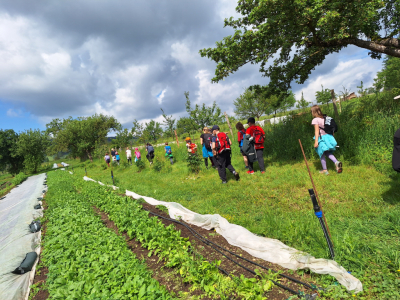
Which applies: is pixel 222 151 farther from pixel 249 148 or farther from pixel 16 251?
pixel 16 251

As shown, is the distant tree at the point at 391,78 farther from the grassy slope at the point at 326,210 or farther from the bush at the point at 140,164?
the bush at the point at 140,164

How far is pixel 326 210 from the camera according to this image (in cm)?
362

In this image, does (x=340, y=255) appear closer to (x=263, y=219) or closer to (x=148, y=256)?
(x=263, y=219)

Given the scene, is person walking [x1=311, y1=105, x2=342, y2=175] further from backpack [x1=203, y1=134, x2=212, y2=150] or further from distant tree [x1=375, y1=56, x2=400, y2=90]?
distant tree [x1=375, y1=56, x2=400, y2=90]

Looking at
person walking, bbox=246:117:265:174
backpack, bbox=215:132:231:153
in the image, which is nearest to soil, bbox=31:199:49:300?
backpack, bbox=215:132:231:153

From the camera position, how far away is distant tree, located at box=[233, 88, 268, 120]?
91.7 ft

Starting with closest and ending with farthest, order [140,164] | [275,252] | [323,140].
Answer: [275,252]
[323,140]
[140,164]

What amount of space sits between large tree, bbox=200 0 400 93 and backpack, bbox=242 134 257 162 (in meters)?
2.77

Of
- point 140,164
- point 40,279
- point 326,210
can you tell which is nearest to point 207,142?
point 326,210

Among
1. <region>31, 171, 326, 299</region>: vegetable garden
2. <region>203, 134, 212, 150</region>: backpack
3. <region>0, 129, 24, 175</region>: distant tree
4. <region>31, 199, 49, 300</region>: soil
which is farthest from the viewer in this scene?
<region>0, 129, 24, 175</region>: distant tree

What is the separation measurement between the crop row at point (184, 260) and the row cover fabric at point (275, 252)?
0.33 m

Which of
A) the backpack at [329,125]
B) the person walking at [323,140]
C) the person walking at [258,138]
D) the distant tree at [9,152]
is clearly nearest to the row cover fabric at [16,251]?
the person walking at [258,138]

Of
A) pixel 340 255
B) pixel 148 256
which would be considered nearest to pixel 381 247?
pixel 340 255

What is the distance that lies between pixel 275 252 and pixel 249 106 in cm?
2843
